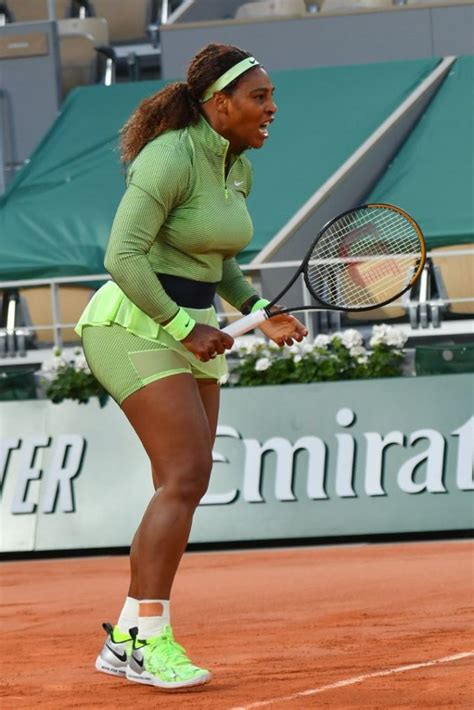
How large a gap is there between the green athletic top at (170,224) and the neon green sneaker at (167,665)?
867 millimetres

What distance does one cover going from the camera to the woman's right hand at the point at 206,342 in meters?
3.84

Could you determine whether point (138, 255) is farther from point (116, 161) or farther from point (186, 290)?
point (116, 161)

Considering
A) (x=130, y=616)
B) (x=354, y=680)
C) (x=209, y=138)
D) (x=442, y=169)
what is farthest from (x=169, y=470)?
(x=442, y=169)

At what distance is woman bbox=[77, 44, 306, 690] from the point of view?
3.85m

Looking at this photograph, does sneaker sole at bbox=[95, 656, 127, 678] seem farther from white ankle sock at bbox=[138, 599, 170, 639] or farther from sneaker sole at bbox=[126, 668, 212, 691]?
white ankle sock at bbox=[138, 599, 170, 639]

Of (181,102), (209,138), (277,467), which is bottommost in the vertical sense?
(277,467)

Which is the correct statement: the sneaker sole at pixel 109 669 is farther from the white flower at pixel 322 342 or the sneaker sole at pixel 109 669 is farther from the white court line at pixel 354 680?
the white flower at pixel 322 342

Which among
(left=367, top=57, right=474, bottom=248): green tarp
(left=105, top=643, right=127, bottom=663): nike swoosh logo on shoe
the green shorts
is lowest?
(left=105, top=643, right=127, bottom=663): nike swoosh logo on shoe

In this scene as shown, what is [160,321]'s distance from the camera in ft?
12.7

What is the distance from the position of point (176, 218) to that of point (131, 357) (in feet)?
1.36

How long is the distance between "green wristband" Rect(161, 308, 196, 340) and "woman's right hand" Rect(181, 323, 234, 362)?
0.01 m

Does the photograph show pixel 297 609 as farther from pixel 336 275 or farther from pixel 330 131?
pixel 330 131

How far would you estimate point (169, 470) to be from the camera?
3926mm

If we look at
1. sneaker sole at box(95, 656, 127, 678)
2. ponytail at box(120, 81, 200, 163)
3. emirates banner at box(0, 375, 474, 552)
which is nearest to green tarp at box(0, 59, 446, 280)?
emirates banner at box(0, 375, 474, 552)
